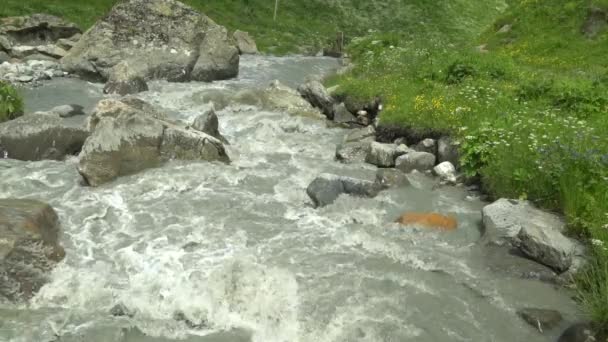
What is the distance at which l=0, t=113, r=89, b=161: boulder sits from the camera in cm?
1550

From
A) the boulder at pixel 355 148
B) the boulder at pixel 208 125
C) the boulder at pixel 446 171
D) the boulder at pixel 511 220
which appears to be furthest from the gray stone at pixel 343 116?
the boulder at pixel 511 220

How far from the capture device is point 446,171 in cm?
1520

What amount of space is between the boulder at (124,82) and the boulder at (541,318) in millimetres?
19442

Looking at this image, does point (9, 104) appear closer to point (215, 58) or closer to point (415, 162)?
point (215, 58)

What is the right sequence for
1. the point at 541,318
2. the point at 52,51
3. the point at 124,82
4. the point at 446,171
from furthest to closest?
the point at 52,51
the point at 124,82
the point at 446,171
the point at 541,318

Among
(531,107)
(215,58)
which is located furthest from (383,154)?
(215,58)

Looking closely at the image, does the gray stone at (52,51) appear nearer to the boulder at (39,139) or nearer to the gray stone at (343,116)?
the boulder at (39,139)

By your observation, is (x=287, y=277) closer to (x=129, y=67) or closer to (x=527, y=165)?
(x=527, y=165)

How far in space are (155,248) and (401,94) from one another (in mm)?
12413

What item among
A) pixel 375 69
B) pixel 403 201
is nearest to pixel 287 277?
pixel 403 201

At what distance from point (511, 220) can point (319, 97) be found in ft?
41.4

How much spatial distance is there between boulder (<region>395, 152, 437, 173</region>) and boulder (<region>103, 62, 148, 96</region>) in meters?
13.5

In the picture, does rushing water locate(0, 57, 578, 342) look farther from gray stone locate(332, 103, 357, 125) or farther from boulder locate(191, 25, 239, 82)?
boulder locate(191, 25, 239, 82)

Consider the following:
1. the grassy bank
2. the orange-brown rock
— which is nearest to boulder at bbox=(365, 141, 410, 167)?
the grassy bank
